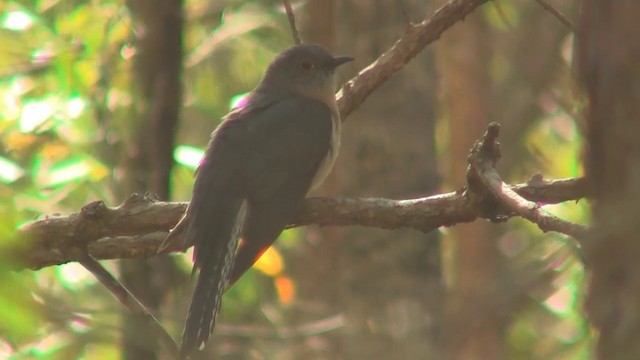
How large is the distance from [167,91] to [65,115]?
1.33 metres

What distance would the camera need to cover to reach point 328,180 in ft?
34.6

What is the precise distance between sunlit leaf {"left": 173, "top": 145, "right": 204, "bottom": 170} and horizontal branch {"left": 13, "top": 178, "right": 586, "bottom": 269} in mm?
1178

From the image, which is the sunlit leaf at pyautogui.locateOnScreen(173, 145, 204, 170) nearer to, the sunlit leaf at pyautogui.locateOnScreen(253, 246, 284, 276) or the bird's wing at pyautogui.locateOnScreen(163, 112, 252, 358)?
the bird's wing at pyautogui.locateOnScreen(163, 112, 252, 358)

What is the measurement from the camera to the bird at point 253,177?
16.8 feet

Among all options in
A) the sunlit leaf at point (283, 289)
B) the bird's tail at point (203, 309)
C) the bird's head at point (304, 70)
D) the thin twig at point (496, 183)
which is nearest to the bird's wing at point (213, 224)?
the bird's tail at point (203, 309)

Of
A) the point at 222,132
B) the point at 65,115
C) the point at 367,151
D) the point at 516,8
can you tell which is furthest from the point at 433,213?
the point at 516,8

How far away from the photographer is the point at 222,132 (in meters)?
6.07

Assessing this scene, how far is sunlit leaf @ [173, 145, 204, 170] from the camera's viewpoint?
621cm

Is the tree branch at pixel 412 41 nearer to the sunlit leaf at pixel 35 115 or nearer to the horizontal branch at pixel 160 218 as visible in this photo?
the horizontal branch at pixel 160 218

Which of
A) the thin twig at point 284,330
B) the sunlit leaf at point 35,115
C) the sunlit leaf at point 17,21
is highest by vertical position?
the sunlit leaf at point 17,21

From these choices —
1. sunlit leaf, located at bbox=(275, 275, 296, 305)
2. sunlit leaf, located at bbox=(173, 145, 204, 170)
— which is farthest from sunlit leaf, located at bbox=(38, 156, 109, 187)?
A: sunlit leaf, located at bbox=(275, 275, 296, 305)

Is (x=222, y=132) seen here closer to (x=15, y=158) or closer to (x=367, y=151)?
(x=15, y=158)

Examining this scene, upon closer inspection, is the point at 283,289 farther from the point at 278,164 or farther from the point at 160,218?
the point at 160,218

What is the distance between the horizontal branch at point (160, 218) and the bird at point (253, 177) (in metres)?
0.14
